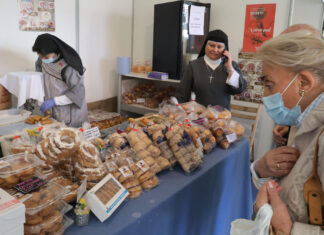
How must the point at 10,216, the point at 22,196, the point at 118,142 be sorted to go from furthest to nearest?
the point at 118,142 < the point at 22,196 < the point at 10,216

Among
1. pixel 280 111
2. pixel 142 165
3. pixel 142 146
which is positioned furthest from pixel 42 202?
pixel 280 111

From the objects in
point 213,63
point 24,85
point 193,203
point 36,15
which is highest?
point 36,15

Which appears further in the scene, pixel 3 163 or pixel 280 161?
pixel 280 161

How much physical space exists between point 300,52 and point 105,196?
925 millimetres

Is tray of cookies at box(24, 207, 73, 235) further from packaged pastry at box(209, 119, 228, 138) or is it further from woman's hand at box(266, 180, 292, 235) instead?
packaged pastry at box(209, 119, 228, 138)

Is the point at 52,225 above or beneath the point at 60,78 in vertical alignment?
beneath

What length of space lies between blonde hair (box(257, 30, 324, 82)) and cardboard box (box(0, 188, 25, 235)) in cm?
101

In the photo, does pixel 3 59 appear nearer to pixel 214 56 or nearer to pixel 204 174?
pixel 214 56

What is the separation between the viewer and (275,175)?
1.20 m

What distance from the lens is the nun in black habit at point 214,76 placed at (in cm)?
276

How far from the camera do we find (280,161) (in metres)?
1.17

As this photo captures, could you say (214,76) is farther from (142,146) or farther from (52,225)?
(52,225)

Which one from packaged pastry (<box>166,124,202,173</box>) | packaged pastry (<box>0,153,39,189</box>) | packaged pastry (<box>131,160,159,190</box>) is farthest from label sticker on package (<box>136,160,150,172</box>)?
packaged pastry (<box>0,153,39,189</box>)

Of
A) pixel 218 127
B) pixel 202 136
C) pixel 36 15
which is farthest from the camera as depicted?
pixel 36 15
